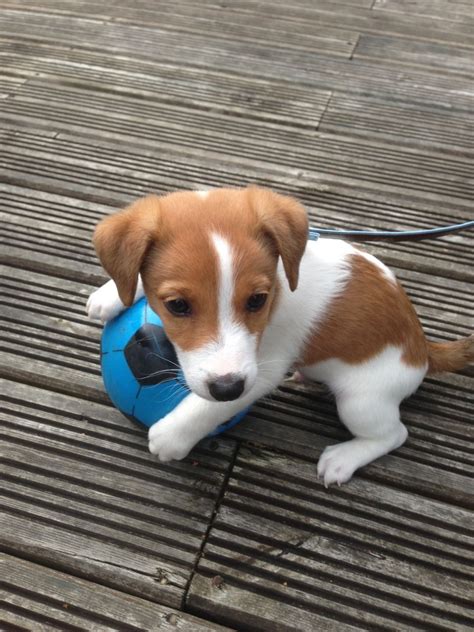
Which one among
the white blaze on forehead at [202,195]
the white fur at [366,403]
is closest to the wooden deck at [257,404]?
the white fur at [366,403]

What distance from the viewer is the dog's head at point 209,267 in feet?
6.55

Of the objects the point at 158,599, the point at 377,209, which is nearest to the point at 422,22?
the point at 377,209

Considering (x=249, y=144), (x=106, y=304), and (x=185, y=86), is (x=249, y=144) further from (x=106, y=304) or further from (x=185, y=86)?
(x=106, y=304)

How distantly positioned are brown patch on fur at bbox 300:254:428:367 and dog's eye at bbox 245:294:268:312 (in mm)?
461

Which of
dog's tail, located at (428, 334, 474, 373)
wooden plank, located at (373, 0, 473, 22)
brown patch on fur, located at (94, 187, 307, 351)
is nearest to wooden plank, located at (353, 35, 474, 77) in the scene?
wooden plank, located at (373, 0, 473, 22)

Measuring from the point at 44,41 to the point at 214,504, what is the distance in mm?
5681

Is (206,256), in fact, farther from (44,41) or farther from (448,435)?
(44,41)

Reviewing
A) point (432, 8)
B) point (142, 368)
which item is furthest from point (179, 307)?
point (432, 8)

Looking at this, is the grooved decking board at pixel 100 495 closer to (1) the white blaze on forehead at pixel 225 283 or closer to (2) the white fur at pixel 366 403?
(2) the white fur at pixel 366 403

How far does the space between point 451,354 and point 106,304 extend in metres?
1.71

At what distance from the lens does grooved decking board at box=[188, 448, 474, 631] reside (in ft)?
7.29

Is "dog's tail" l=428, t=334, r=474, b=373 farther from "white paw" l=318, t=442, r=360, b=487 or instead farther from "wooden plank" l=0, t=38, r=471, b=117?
"wooden plank" l=0, t=38, r=471, b=117

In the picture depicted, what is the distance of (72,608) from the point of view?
2168mm

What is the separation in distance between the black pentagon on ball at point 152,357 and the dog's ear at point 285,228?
1.99 feet
